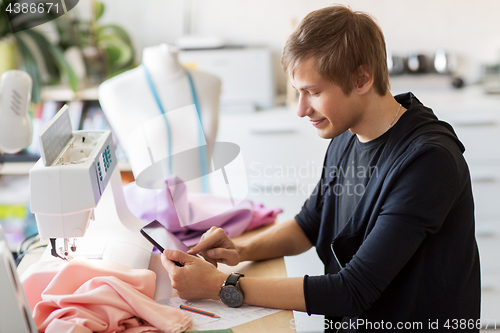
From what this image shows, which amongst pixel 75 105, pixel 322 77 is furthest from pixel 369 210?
pixel 75 105

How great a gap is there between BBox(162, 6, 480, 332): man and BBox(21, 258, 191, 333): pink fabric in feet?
0.33

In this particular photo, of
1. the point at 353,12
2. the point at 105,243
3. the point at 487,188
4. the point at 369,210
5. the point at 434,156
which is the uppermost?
the point at 353,12

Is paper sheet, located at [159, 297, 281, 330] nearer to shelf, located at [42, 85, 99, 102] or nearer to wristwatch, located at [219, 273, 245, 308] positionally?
wristwatch, located at [219, 273, 245, 308]

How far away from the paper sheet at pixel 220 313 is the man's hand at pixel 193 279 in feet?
0.07

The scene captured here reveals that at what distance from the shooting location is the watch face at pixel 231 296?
1081 mm

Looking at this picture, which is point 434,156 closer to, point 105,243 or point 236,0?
point 105,243

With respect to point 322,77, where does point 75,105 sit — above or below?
below

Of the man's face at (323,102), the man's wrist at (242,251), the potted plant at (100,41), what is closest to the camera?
the man's face at (323,102)

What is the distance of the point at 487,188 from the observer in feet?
8.55

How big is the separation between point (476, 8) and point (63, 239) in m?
2.92

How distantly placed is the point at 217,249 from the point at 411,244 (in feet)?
1.64

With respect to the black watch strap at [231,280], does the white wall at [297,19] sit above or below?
above

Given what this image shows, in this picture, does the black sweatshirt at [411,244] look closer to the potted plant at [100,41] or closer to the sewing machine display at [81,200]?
the sewing machine display at [81,200]

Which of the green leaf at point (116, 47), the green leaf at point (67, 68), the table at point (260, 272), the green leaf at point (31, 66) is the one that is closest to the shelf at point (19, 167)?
the green leaf at point (31, 66)
